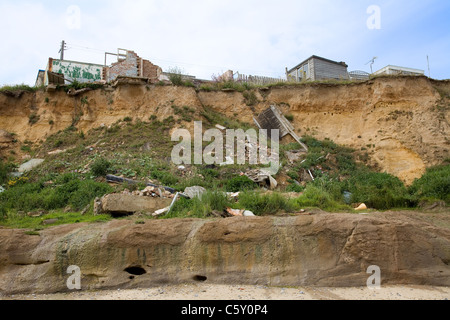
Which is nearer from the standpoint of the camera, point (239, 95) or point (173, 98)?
point (173, 98)

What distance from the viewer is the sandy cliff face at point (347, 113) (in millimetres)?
14180

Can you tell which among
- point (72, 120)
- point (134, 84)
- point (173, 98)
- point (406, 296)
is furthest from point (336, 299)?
point (72, 120)

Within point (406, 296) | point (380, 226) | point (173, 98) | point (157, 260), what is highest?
point (173, 98)

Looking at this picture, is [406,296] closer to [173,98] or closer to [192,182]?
[192,182]

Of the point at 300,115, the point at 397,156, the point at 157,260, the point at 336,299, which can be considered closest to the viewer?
the point at 336,299

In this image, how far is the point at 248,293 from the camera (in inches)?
206

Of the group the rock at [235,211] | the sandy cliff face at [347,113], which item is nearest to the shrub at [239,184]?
the rock at [235,211]

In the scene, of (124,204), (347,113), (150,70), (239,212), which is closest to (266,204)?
(239,212)

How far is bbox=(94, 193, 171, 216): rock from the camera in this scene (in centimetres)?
775

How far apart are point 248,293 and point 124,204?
4.02 metres

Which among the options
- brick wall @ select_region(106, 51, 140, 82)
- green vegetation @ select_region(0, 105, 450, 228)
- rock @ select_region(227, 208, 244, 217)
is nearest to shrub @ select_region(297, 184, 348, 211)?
green vegetation @ select_region(0, 105, 450, 228)

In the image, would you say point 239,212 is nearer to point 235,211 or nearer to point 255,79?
point 235,211

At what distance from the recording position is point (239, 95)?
56.1ft

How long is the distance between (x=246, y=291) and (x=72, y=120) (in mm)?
13028
